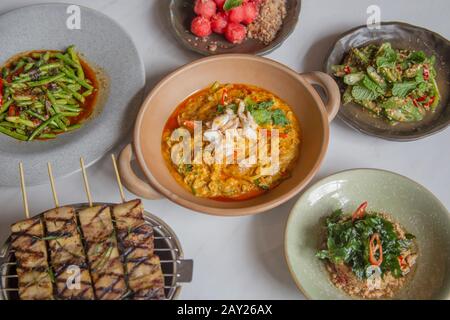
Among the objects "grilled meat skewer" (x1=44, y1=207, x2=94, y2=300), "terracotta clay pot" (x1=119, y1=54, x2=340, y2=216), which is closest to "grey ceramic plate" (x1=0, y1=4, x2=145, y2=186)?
"terracotta clay pot" (x1=119, y1=54, x2=340, y2=216)

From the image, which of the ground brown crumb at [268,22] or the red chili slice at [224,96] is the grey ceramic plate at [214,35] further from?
the red chili slice at [224,96]

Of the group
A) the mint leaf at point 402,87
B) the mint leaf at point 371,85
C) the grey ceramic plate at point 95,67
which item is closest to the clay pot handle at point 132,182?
the grey ceramic plate at point 95,67

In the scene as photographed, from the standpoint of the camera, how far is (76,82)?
2969 millimetres

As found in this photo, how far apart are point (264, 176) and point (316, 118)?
1.51ft

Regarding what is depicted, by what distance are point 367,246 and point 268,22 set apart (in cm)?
161

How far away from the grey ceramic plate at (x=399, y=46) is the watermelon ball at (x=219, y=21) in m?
0.73

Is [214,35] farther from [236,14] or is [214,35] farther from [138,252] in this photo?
[138,252]

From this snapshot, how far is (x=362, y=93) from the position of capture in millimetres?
2803

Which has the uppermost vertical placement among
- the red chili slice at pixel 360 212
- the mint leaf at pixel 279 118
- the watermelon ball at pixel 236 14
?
the watermelon ball at pixel 236 14

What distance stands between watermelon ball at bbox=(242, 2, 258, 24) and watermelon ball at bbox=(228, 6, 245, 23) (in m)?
0.02

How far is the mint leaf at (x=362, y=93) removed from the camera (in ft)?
9.19

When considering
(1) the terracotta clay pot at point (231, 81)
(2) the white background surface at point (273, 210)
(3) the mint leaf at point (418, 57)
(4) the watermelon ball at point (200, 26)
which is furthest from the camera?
(4) the watermelon ball at point (200, 26)

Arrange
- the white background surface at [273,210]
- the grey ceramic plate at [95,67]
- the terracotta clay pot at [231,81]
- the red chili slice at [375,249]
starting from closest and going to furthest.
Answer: the red chili slice at [375,249]
the terracotta clay pot at [231,81]
the white background surface at [273,210]
the grey ceramic plate at [95,67]
